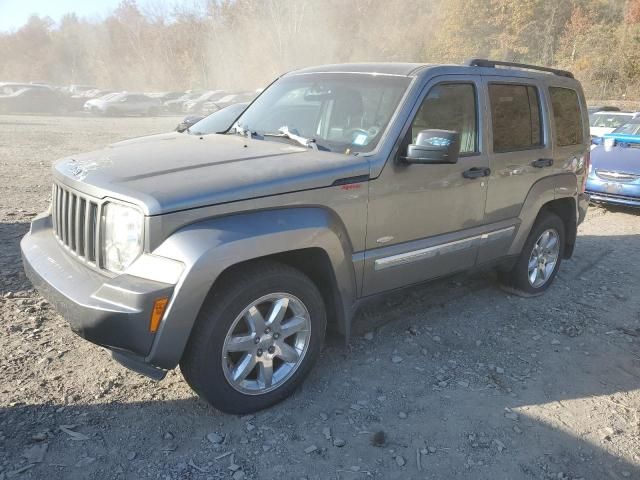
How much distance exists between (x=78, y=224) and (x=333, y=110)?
6.03 ft

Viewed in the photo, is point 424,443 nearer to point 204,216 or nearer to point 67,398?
point 204,216

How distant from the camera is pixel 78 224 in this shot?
2.92 m

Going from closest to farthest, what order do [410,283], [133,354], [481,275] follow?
[133,354], [410,283], [481,275]

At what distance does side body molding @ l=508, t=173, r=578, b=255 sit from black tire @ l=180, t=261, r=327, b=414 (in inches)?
90.8

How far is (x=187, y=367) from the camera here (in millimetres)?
2762

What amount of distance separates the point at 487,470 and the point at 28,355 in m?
2.89

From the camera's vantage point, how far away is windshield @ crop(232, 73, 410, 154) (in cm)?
350

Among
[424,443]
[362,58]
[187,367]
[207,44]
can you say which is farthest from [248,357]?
[207,44]

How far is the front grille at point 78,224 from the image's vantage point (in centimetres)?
280

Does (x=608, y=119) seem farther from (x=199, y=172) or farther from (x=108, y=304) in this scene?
(x=108, y=304)

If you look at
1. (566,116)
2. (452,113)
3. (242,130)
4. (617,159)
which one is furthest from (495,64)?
(617,159)

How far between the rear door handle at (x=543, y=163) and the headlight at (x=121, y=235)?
332 cm

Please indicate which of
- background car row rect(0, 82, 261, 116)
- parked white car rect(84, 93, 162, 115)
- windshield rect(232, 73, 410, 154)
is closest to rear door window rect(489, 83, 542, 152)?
windshield rect(232, 73, 410, 154)

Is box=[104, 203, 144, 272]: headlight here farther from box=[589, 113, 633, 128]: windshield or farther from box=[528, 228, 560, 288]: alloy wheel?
box=[589, 113, 633, 128]: windshield
